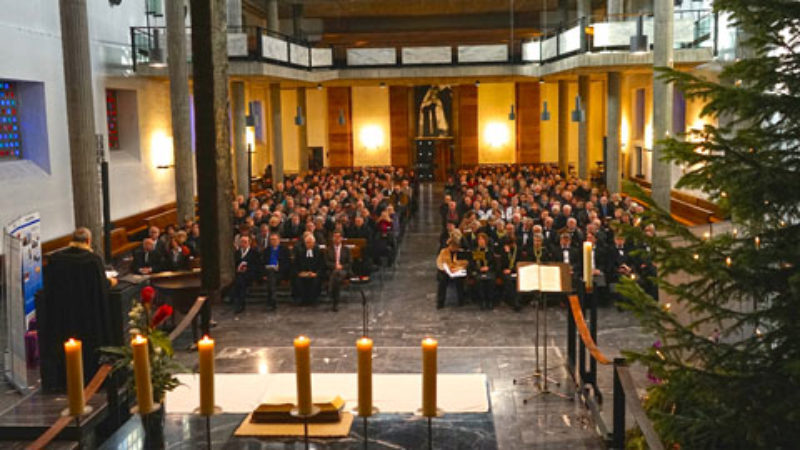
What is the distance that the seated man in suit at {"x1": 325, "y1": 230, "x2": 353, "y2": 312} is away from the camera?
1382cm

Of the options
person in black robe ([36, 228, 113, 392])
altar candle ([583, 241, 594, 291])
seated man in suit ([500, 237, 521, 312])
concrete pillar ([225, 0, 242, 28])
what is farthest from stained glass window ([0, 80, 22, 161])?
Answer: altar candle ([583, 241, 594, 291])

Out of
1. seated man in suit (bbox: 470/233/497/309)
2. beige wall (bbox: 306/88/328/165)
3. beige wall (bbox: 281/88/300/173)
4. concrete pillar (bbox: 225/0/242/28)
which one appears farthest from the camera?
beige wall (bbox: 281/88/300/173)

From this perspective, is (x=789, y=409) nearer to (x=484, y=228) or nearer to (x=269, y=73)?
(x=484, y=228)

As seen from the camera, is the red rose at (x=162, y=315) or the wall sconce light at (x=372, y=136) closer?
the red rose at (x=162, y=315)

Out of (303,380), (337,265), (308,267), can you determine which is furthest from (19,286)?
(303,380)

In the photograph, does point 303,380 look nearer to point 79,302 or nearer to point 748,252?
point 748,252

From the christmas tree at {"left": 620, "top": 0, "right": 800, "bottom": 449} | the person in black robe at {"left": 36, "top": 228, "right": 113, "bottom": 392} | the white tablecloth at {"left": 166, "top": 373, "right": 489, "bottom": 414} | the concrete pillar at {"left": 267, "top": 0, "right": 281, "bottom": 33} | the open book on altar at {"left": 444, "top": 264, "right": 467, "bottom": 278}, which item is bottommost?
the white tablecloth at {"left": 166, "top": 373, "right": 489, "bottom": 414}

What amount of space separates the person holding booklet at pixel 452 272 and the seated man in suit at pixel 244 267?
3.23 m

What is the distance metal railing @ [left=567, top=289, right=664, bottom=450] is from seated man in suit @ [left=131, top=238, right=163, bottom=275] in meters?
7.53

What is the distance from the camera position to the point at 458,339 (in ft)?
38.4

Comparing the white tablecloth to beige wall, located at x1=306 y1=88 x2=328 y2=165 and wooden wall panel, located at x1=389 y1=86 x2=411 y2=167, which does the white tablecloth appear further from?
beige wall, located at x1=306 y1=88 x2=328 y2=165

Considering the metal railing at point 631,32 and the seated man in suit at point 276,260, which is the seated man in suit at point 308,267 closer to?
the seated man in suit at point 276,260

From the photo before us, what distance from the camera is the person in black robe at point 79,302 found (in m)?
8.31

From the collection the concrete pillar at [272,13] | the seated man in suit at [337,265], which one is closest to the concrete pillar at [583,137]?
the concrete pillar at [272,13]
